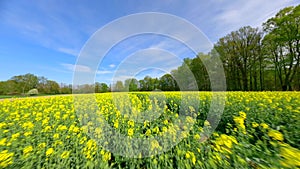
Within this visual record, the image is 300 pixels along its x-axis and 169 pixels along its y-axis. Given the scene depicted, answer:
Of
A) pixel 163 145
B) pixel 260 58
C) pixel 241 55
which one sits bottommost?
pixel 163 145

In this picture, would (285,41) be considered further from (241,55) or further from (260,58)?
(241,55)

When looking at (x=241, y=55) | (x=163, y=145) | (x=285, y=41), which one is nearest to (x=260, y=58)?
(x=241, y=55)

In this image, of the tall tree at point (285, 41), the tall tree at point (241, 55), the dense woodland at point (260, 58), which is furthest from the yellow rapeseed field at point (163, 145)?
the tall tree at point (241, 55)

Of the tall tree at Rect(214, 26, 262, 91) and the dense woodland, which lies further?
the tall tree at Rect(214, 26, 262, 91)

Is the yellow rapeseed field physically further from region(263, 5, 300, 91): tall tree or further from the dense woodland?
region(263, 5, 300, 91): tall tree

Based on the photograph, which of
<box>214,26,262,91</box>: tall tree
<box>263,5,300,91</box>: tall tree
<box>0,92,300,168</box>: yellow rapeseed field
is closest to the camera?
<box>0,92,300,168</box>: yellow rapeseed field

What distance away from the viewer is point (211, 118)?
14.9 ft

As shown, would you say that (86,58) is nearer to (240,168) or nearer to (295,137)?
(240,168)

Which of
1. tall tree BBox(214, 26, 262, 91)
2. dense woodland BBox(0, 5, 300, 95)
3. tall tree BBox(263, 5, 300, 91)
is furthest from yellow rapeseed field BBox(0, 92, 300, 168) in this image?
tall tree BBox(214, 26, 262, 91)

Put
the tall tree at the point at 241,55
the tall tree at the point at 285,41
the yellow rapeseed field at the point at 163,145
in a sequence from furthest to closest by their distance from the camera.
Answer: the tall tree at the point at 241,55, the tall tree at the point at 285,41, the yellow rapeseed field at the point at 163,145

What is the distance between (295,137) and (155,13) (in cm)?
413

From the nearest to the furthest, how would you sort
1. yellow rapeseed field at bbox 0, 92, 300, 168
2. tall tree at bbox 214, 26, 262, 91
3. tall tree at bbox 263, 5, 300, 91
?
yellow rapeseed field at bbox 0, 92, 300, 168 → tall tree at bbox 263, 5, 300, 91 → tall tree at bbox 214, 26, 262, 91

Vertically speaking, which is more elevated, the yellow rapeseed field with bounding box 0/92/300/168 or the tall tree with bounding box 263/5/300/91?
the tall tree with bounding box 263/5/300/91

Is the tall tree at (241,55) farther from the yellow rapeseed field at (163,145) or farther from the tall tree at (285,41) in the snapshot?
the yellow rapeseed field at (163,145)
